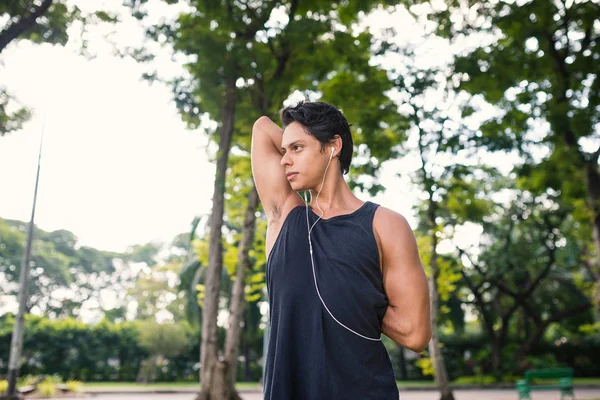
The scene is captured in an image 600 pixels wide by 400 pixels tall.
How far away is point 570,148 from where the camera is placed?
10.9 m

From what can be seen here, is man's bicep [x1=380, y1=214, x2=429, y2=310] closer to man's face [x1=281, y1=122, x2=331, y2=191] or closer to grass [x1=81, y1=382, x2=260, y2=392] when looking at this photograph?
man's face [x1=281, y1=122, x2=331, y2=191]

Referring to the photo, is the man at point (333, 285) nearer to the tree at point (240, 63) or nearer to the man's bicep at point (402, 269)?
the man's bicep at point (402, 269)

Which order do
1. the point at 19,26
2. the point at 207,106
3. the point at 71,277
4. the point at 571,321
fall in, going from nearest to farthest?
the point at 19,26
the point at 207,106
the point at 571,321
the point at 71,277

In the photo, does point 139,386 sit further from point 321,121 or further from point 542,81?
point 321,121

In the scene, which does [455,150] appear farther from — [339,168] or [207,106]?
[339,168]

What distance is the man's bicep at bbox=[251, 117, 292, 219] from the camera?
1.80m

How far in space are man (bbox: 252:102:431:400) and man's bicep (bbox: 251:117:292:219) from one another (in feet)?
0.34

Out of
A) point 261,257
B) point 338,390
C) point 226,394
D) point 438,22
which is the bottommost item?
point 226,394

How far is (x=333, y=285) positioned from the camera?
4.92 feet

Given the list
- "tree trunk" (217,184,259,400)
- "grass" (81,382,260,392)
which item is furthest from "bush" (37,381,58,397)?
"tree trunk" (217,184,259,400)

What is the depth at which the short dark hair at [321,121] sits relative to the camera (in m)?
1.67

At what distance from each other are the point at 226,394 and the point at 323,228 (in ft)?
26.9

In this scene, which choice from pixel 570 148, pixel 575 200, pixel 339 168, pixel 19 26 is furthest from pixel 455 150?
pixel 339 168

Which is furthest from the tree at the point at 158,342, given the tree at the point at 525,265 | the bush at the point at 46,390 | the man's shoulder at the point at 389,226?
the man's shoulder at the point at 389,226
